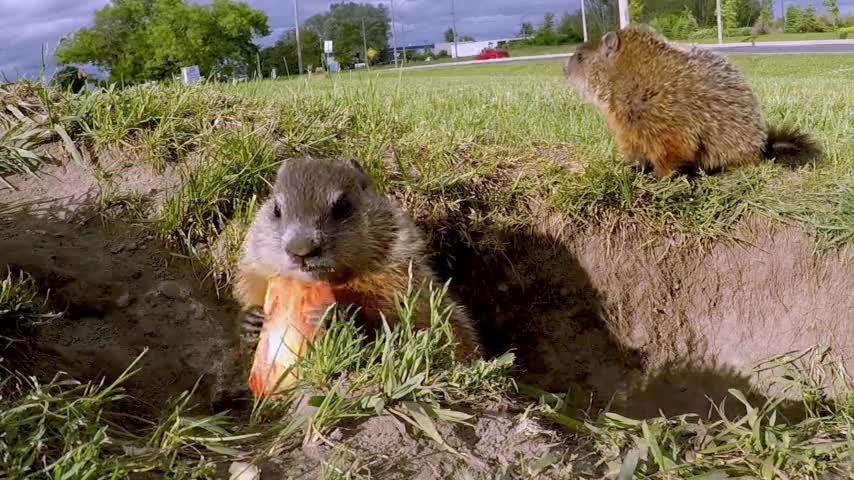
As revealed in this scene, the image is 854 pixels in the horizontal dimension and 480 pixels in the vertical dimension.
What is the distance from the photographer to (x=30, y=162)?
4426 mm

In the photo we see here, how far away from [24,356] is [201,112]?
2.38 meters

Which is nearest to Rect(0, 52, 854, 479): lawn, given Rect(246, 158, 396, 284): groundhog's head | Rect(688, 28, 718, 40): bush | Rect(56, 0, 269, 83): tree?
Rect(246, 158, 396, 284): groundhog's head

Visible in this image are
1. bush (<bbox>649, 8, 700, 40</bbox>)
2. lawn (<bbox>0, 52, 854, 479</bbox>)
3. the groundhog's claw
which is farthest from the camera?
bush (<bbox>649, 8, 700, 40</bbox>)

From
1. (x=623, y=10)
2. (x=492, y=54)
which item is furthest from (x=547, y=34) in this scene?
(x=623, y=10)

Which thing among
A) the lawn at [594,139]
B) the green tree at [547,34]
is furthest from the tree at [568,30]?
the lawn at [594,139]

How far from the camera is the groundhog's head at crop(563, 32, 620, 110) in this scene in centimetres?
566

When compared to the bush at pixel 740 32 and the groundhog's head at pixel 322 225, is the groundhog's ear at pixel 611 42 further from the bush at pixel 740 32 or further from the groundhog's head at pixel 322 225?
the bush at pixel 740 32

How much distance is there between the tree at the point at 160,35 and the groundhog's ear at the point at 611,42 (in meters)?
22.8

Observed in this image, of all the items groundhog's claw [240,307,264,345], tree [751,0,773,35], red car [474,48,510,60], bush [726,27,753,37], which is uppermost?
red car [474,48,510,60]

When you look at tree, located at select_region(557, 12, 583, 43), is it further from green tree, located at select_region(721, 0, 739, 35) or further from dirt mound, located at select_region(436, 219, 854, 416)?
dirt mound, located at select_region(436, 219, 854, 416)

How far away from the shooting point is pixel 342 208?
3.26 m

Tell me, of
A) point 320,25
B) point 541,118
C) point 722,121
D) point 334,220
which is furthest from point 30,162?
point 320,25

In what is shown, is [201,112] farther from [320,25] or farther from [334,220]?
[320,25]

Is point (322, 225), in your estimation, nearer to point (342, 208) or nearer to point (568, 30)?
point (342, 208)
